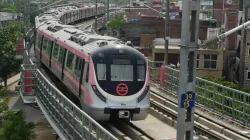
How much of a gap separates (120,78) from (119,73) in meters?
0.17

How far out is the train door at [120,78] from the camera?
45.4 ft

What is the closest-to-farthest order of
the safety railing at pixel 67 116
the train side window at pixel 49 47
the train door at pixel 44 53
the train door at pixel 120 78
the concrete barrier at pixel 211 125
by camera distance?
the safety railing at pixel 67 116, the train door at pixel 120 78, the concrete barrier at pixel 211 125, the train side window at pixel 49 47, the train door at pixel 44 53

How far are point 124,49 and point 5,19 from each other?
268 ft

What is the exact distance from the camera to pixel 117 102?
45.1ft

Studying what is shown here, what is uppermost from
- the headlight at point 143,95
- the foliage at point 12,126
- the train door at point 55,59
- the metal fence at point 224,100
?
the train door at point 55,59

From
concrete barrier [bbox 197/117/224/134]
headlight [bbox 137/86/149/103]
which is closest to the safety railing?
headlight [bbox 137/86/149/103]

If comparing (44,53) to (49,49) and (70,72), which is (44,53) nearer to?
(49,49)

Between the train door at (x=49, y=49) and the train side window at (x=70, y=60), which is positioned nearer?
the train side window at (x=70, y=60)

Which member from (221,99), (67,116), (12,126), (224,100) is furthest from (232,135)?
(12,126)

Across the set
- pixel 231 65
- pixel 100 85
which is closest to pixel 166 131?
pixel 100 85

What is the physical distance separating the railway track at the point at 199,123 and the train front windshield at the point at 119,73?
257cm

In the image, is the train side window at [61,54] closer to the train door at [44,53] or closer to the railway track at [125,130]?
the train door at [44,53]

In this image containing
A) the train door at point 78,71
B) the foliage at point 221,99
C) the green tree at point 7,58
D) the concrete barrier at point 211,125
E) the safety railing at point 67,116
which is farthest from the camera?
the green tree at point 7,58

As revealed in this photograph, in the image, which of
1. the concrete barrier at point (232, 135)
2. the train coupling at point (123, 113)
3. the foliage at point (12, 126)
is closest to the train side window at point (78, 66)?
the train coupling at point (123, 113)
